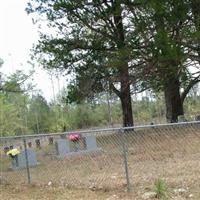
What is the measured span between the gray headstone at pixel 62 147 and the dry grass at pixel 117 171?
0.20 metres

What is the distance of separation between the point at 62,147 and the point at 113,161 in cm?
289

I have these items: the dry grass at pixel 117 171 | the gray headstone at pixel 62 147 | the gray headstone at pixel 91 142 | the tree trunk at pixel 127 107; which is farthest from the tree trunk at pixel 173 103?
the gray headstone at pixel 91 142

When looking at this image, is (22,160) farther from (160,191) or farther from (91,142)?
(160,191)

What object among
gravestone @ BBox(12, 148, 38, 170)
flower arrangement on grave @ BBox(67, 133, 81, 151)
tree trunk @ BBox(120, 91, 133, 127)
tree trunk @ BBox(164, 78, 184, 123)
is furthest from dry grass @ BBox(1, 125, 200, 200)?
tree trunk @ BBox(164, 78, 184, 123)

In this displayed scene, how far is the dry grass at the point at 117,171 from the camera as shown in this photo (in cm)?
902

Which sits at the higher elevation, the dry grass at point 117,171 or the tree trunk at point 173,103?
the tree trunk at point 173,103

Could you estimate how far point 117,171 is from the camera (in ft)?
36.3

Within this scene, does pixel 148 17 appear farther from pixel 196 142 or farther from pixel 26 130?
pixel 26 130

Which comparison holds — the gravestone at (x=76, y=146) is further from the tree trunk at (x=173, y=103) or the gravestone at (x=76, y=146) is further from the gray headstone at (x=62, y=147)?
the tree trunk at (x=173, y=103)

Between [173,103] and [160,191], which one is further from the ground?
[173,103]

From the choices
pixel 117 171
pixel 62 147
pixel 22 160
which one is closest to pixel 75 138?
pixel 62 147

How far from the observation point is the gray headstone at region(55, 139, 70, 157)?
46.3 ft

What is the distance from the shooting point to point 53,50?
22531 mm

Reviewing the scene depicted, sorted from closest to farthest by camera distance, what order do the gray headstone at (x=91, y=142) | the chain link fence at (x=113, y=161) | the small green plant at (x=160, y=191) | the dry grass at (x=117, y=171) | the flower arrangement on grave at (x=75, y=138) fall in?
the small green plant at (x=160, y=191), the dry grass at (x=117, y=171), the chain link fence at (x=113, y=161), the gray headstone at (x=91, y=142), the flower arrangement on grave at (x=75, y=138)
